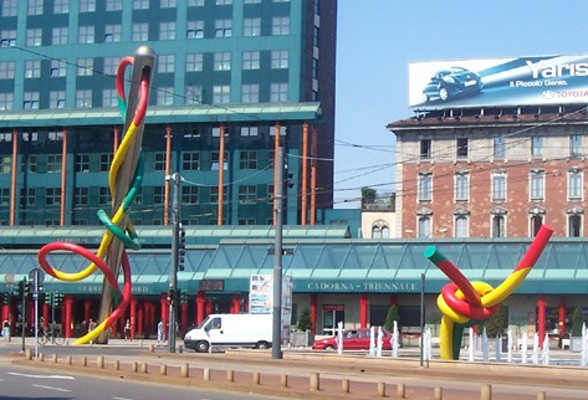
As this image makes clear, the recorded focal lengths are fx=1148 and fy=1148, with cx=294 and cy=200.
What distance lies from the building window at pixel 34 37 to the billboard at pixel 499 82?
31721mm

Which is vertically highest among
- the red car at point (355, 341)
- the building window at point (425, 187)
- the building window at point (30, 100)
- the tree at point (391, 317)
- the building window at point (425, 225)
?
the building window at point (30, 100)

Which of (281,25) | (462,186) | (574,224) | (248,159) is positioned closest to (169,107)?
(248,159)

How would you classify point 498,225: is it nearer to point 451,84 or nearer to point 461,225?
point 461,225

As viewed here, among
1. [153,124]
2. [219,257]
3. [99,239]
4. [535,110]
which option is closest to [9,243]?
[99,239]

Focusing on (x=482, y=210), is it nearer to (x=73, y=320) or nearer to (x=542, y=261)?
(x=542, y=261)

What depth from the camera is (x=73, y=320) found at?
272 ft

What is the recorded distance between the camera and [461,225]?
92750 millimetres

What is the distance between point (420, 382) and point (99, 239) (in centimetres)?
5946

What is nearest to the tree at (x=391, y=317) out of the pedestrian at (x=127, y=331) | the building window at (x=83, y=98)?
the pedestrian at (x=127, y=331)

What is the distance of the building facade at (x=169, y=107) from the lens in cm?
9194

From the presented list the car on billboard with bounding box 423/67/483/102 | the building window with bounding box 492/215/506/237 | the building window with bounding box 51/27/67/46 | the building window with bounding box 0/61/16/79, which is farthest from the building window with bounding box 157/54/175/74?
the building window with bounding box 492/215/506/237

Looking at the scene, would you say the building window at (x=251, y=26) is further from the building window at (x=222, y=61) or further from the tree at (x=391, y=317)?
the tree at (x=391, y=317)

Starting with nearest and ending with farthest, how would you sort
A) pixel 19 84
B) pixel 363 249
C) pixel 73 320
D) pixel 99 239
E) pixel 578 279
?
pixel 578 279 < pixel 363 249 < pixel 73 320 < pixel 99 239 < pixel 19 84

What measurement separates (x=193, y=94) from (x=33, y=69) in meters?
15.1
